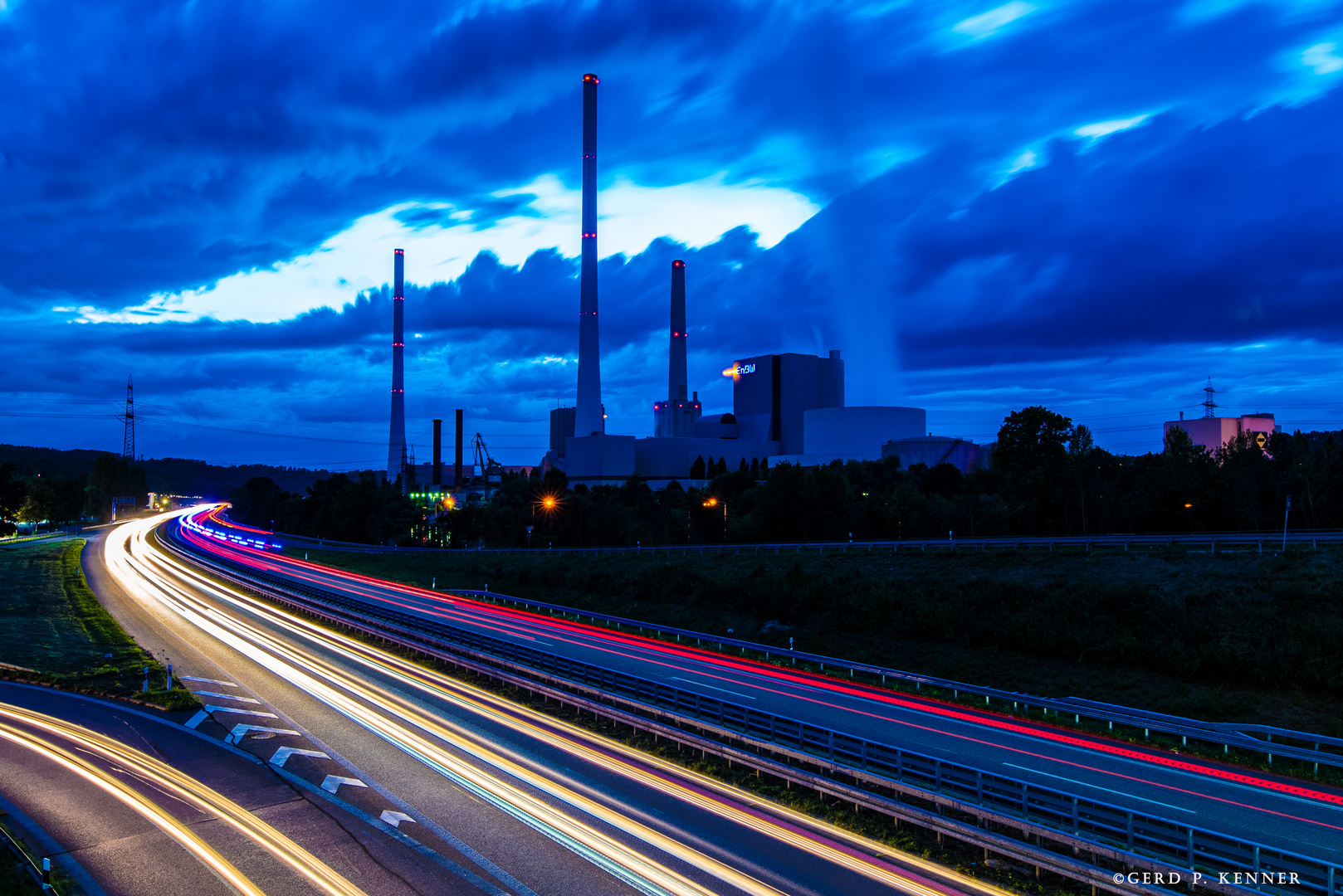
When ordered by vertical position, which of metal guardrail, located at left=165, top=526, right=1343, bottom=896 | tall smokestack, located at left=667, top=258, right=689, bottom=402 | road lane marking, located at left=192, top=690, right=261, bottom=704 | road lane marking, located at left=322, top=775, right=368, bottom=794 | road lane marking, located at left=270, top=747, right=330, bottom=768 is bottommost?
road lane marking, located at left=192, top=690, right=261, bottom=704

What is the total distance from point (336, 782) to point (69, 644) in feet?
91.9

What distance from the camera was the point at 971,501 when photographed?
87062 millimetres

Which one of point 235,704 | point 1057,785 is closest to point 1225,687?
point 1057,785

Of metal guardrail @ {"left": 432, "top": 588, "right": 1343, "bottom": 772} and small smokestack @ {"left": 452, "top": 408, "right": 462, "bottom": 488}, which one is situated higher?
small smokestack @ {"left": 452, "top": 408, "right": 462, "bottom": 488}

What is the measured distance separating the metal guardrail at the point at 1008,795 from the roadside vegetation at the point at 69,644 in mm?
15453

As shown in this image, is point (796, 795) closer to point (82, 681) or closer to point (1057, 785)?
point (1057, 785)

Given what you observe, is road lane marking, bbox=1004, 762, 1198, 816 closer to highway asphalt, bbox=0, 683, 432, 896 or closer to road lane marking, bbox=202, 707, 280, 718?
highway asphalt, bbox=0, 683, 432, 896

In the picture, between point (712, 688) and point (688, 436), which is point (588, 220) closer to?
point (688, 436)

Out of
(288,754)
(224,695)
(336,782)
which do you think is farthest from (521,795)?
(224,695)

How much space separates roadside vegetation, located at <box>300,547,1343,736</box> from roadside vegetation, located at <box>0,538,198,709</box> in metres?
30.6

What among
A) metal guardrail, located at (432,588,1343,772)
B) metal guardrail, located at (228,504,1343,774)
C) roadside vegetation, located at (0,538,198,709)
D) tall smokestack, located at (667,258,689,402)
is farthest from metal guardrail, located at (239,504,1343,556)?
tall smokestack, located at (667,258,689,402)

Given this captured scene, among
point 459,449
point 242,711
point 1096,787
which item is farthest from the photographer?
point 459,449

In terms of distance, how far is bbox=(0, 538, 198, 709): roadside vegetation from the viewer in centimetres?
2930

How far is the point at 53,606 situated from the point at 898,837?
5556cm
